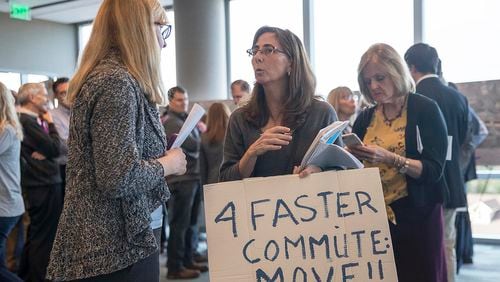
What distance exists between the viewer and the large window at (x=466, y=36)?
18.2 ft

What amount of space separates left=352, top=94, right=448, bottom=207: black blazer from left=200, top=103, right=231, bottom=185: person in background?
2.42m

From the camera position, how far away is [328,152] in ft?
4.77

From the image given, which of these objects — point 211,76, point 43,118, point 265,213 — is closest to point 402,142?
point 265,213

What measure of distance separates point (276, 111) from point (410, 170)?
0.53m

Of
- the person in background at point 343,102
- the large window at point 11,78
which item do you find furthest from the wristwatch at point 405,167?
the large window at point 11,78

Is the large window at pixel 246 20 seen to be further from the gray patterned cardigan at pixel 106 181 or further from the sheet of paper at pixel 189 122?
the gray patterned cardigan at pixel 106 181

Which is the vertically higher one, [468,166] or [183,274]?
[468,166]

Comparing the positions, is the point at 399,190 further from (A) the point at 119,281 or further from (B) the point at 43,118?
(B) the point at 43,118

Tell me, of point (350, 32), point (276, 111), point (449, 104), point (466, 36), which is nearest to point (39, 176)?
point (276, 111)

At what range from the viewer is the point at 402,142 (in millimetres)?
2008

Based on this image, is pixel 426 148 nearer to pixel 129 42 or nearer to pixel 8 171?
pixel 129 42

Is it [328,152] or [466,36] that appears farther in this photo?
[466,36]

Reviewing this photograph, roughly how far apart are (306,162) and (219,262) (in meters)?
0.35

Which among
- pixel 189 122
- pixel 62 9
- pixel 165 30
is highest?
pixel 62 9
